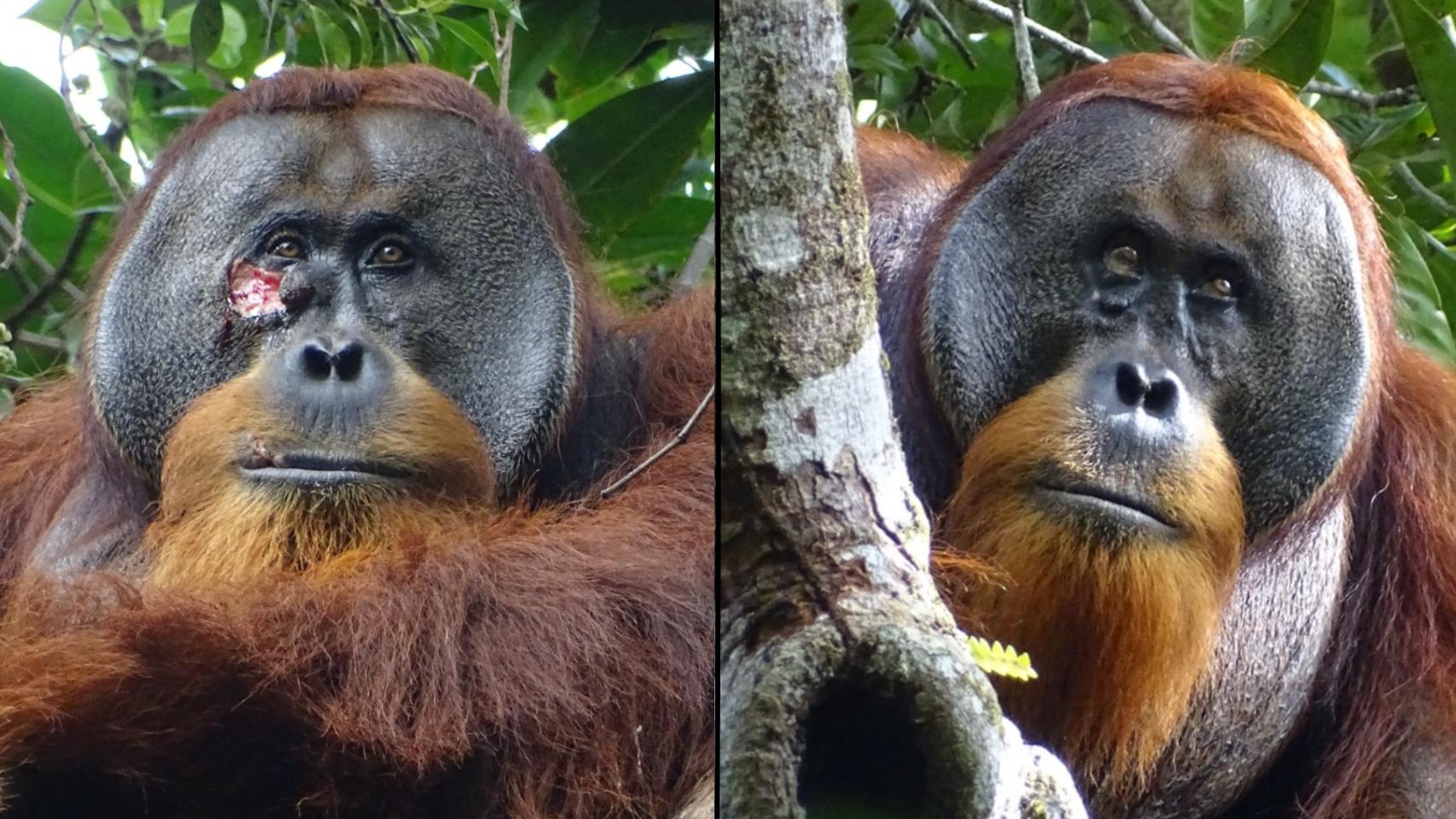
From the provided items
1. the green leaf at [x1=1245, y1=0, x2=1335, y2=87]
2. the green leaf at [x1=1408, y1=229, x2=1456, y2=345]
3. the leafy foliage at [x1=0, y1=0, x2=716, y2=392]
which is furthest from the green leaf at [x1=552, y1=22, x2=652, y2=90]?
the green leaf at [x1=1408, y1=229, x2=1456, y2=345]

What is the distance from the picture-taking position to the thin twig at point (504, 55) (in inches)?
72.2

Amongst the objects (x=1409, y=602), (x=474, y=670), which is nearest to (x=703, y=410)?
(x=474, y=670)

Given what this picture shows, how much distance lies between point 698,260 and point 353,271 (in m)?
0.38

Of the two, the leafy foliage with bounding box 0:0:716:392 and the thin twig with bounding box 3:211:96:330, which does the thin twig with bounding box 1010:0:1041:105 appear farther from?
the thin twig with bounding box 3:211:96:330

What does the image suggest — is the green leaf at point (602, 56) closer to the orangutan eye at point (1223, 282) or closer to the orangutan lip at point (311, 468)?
the orangutan lip at point (311, 468)

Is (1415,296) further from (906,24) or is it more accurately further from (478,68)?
(478,68)

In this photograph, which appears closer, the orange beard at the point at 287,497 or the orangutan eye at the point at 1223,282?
the orange beard at the point at 287,497

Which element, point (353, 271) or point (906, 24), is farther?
point (906, 24)

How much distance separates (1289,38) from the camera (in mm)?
1993

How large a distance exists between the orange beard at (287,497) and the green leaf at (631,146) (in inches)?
12.0

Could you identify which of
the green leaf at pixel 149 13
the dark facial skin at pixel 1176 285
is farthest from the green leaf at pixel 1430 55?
the green leaf at pixel 149 13

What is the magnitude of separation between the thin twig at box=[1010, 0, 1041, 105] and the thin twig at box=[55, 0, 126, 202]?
989 mm

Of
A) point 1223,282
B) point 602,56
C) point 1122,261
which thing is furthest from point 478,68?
point 1223,282

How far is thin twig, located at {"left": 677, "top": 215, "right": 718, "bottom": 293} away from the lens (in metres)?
1.81
